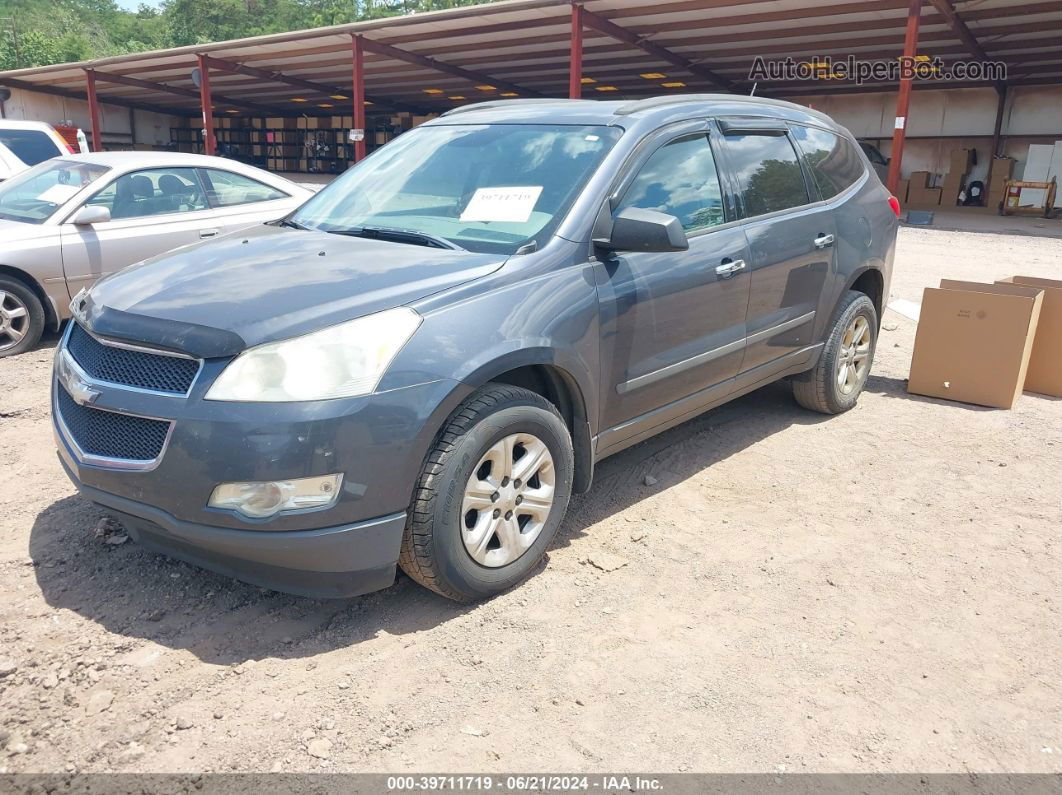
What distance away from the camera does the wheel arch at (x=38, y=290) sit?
248 inches

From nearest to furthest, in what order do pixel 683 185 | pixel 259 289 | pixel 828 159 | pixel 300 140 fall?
pixel 259 289 < pixel 683 185 < pixel 828 159 < pixel 300 140

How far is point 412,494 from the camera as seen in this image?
280 centimetres

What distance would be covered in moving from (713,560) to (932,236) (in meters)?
13.4

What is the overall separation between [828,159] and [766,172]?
33.6 inches

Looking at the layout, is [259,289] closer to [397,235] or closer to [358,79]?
[397,235]

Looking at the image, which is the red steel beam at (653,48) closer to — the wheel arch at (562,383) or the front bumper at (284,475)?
the wheel arch at (562,383)

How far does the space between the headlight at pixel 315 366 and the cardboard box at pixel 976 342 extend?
4.21 meters

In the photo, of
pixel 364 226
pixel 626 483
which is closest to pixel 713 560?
pixel 626 483

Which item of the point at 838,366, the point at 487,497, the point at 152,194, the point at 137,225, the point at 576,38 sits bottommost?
the point at 838,366

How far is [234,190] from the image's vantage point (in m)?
7.43

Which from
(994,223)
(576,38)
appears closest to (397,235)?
(576,38)

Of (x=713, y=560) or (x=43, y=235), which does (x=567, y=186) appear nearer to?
(x=713, y=560)

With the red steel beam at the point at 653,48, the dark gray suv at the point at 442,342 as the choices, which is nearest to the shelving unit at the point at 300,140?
the red steel beam at the point at 653,48

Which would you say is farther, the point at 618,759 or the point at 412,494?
the point at 412,494
